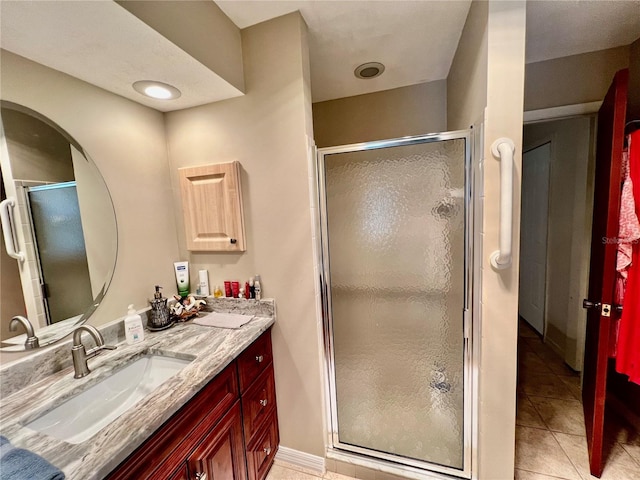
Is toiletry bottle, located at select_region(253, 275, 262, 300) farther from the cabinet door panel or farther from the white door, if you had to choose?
the white door

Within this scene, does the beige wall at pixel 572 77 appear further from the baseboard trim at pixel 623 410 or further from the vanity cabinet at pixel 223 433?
the vanity cabinet at pixel 223 433

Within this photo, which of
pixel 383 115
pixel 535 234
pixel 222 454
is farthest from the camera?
pixel 535 234

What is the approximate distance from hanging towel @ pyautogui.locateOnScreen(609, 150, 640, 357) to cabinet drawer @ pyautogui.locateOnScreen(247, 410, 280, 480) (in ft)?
6.22

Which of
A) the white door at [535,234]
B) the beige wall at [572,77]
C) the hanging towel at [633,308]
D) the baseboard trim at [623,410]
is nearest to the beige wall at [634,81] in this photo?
the beige wall at [572,77]

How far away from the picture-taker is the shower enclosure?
1.24 m

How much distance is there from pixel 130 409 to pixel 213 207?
959 mm

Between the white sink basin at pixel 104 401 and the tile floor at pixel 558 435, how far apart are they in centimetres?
192

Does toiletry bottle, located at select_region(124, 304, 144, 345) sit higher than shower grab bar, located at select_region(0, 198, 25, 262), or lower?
lower

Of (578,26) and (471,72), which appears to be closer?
(471,72)

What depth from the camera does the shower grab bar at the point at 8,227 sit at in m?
0.92

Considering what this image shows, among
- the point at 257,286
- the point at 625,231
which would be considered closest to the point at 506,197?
the point at 625,231

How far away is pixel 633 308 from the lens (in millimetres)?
1270

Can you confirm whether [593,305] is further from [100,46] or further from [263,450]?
[100,46]

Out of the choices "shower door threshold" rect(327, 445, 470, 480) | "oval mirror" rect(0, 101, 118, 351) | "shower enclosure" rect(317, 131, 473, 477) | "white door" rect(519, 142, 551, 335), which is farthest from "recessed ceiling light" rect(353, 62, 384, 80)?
"shower door threshold" rect(327, 445, 470, 480)
